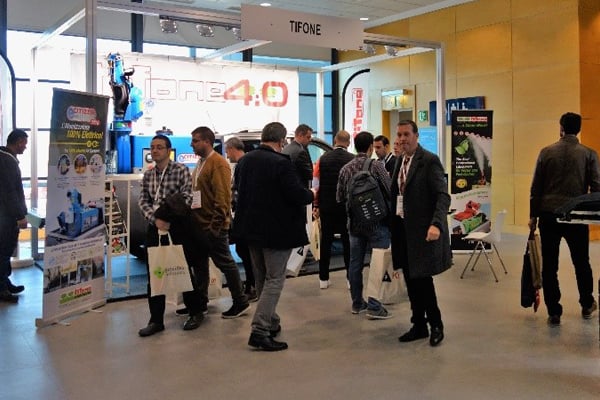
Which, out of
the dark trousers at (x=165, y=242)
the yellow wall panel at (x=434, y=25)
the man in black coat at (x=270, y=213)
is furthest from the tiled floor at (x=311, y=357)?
the yellow wall panel at (x=434, y=25)

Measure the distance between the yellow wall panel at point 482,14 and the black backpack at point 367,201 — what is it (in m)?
6.68

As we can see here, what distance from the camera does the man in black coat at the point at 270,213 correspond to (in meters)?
3.99

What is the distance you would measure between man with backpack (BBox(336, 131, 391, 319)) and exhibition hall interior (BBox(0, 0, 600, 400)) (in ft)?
0.26

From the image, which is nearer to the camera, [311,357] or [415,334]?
[311,357]

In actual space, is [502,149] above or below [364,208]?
above

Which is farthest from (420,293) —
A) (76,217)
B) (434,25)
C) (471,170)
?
(434,25)

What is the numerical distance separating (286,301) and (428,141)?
7.00 metres

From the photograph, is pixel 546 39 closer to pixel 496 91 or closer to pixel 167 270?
pixel 496 91

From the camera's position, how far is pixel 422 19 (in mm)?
11852

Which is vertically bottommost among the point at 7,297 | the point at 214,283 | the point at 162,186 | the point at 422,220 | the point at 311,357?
the point at 311,357

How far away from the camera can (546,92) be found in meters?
9.63

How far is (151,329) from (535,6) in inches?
312

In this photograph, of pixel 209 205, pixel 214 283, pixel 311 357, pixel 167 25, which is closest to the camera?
pixel 311 357

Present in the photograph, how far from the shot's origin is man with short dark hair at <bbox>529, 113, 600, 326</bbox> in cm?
456
